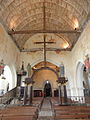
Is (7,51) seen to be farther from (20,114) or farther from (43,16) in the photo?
(20,114)

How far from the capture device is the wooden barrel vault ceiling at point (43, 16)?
11109 mm

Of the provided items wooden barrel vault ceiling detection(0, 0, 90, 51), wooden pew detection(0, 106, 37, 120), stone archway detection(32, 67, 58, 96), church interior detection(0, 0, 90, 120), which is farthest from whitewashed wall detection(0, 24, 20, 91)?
wooden pew detection(0, 106, 37, 120)

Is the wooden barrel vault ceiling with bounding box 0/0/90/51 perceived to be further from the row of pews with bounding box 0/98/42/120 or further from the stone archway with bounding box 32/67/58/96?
the row of pews with bounding box 0/98/42/120

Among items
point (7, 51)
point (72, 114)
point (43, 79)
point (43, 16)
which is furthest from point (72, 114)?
point (43, 79)

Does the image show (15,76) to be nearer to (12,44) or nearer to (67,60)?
(12,44)

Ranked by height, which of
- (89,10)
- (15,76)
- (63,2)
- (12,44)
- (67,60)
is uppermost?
(63,2)

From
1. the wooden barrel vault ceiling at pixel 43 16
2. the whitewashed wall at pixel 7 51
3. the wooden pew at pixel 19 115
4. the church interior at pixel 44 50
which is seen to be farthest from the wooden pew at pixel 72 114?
the wooden barrel vault ceiling at pixel 43 16

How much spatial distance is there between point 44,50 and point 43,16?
4.02m

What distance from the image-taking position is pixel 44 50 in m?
14.6

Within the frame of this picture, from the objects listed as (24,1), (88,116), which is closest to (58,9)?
(24,1)

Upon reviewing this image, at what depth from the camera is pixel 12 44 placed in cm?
1412

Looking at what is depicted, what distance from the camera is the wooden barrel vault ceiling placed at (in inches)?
437

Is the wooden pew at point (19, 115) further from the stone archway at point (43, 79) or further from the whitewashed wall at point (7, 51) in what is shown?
the stone archway at point (43, 79)

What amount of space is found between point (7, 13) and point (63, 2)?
5540mm
